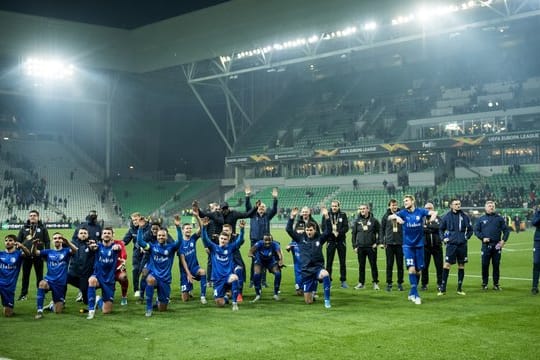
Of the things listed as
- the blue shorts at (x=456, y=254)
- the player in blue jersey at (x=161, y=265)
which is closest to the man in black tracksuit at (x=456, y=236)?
the blue shorts at (x=456, y=254)

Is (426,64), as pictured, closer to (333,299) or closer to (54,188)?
(54,188)

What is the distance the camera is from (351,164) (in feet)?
181

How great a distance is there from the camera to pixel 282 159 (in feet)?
188

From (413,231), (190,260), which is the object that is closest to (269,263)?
(190,260)

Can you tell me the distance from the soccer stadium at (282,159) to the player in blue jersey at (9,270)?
64 mm

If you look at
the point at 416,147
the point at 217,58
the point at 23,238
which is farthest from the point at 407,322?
the point at 217,58

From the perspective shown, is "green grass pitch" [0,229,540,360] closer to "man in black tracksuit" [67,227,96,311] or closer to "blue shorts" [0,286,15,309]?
"blue shorts" [0,286,15,309]

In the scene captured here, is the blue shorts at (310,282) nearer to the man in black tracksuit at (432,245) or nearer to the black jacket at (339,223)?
the black jacket at (339,223)

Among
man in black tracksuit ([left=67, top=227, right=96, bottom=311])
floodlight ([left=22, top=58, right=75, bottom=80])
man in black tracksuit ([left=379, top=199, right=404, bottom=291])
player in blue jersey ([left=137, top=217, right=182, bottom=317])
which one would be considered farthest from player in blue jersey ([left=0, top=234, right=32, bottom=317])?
floodlight ([left=22, top=58, right=75, bottom=80])

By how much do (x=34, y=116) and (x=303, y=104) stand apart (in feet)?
92.8

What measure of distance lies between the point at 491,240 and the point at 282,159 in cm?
4371

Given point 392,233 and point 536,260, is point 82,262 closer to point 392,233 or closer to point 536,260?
point 392,233

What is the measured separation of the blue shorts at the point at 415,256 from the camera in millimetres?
12461

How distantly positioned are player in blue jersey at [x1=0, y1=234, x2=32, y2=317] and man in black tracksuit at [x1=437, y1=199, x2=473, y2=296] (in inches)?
348
